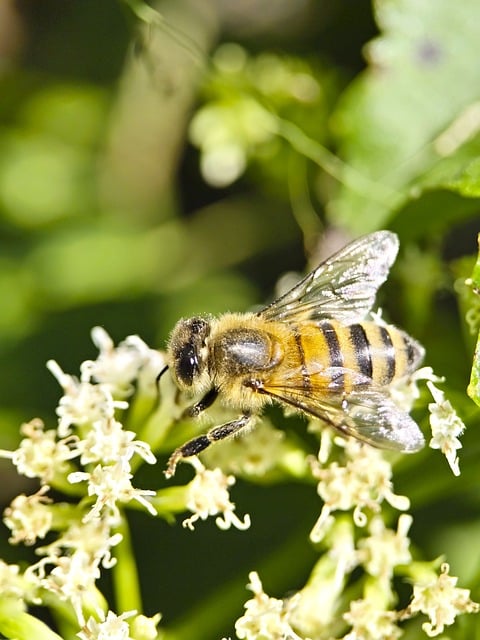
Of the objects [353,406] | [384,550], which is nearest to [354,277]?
[353,406]

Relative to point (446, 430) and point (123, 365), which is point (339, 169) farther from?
point (446, 430)

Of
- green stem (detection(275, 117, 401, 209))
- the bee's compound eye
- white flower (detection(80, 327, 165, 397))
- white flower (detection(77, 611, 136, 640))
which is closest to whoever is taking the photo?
white flower (detection(77, 611, 136, 640))

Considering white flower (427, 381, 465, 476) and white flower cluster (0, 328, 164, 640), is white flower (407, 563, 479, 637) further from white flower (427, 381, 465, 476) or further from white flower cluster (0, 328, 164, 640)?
white flower cluster (0, 328, 164, 640)

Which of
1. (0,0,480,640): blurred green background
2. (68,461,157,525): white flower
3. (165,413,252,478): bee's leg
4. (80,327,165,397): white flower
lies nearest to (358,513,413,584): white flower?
(0,0,480,640): blurred green background

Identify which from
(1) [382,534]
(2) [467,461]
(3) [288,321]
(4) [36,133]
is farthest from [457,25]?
(4) [36,133]

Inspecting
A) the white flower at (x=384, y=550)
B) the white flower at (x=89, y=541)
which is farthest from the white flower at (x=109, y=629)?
the white flower at (x=384, y=550)

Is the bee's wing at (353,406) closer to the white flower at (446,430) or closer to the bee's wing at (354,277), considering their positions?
the white flower at (446,430)
